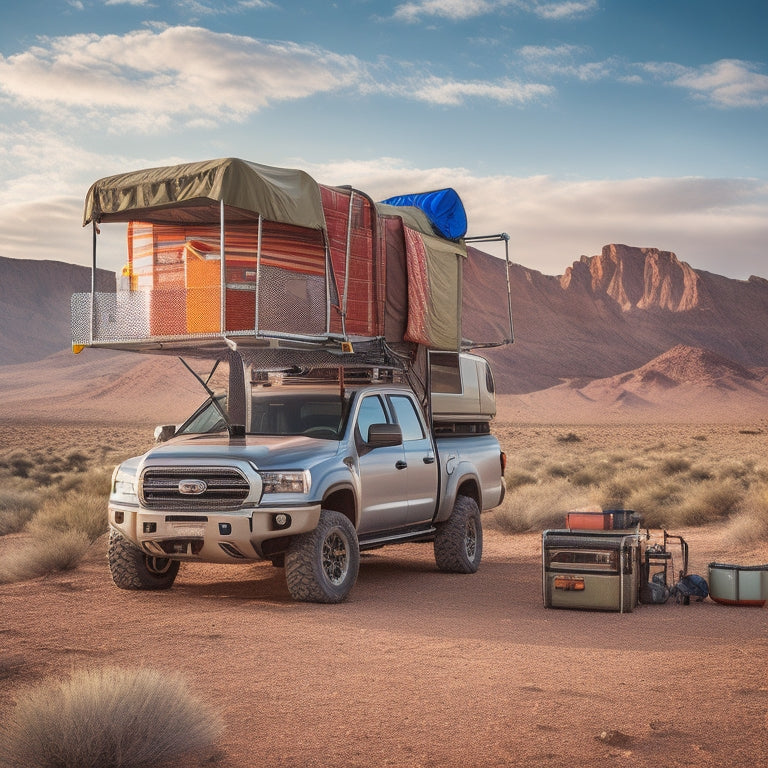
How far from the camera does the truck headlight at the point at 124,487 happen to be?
1023 cm

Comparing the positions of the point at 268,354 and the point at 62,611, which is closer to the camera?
the point at 62,611

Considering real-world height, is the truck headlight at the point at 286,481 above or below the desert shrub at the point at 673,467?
above

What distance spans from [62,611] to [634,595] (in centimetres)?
538

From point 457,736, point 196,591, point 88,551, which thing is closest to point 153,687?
point 457,736

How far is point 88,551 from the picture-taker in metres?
14.2

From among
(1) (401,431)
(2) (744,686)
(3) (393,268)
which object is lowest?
(2) (744,686)

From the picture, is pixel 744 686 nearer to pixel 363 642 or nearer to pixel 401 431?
pixel 363 642

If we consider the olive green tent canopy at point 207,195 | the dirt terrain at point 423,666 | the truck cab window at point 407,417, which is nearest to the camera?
the dirt terrain at point 423,666

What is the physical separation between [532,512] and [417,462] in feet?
22.0

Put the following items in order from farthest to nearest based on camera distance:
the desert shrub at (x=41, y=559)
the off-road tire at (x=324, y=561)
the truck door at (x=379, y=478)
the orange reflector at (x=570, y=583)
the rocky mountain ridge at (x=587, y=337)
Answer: the rocky mountain ridge at (x=587, y=337), the desert shrub at (x=41, y=559), the truck door at (x=379, y=478), the orange reflector at (x=570, y=583), the off-road tire at (x=324, y=561)

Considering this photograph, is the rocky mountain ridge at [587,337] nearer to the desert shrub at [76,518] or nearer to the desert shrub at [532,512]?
the desert shrub at [532,512]

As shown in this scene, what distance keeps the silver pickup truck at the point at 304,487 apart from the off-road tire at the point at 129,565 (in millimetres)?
11

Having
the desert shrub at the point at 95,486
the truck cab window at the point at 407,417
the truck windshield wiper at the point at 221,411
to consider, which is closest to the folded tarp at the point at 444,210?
the truck cab window at the point at 407,417

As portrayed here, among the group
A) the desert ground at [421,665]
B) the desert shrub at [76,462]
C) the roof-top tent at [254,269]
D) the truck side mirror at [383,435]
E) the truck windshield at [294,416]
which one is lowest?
the desert ground at [421,665]
